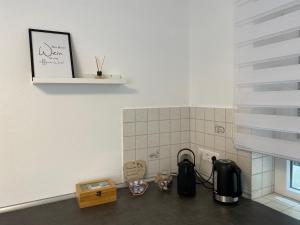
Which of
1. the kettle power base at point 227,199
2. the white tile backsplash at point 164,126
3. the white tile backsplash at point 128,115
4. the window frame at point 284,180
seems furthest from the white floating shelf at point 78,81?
the window frame at point 284,180

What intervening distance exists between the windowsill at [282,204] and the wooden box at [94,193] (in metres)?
0.86

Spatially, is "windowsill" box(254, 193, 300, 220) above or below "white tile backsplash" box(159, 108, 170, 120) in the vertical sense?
below

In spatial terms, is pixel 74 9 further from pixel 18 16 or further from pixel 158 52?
pixel 158 52

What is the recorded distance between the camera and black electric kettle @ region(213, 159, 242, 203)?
1.41 m

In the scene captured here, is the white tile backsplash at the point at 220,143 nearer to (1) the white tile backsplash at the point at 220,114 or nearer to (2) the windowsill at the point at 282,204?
(1) the white tile backsplash at the point at 220,114

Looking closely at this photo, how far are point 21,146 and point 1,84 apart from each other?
1.15ft

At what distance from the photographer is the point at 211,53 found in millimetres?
1727

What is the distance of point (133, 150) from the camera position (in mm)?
1734

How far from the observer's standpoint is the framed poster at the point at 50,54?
1390mm

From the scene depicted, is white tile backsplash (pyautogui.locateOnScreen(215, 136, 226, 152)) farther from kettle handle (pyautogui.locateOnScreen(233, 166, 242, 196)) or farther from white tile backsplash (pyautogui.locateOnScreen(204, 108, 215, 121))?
kettle handle (pyautogui.locateOnScreen(233, 166, 242, 196))

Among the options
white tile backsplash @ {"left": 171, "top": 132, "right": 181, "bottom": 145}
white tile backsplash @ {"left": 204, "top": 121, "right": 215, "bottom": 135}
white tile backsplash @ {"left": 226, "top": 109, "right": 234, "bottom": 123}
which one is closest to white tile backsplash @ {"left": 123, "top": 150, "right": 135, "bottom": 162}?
white tile backsplash @ {"left": 171, "top": 132, "right": 181, "bottom": 145}

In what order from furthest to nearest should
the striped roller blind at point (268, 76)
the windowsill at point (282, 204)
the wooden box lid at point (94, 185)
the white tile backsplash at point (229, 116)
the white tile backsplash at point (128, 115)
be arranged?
1. the white tile backsplash at point (128, 115)
2. the white tile backsplash at point (229, 116)
3. the wooden box lid at point (94, 185)
4. the windowsill at point (282, 204)
5. the striped roller blind at point (268, 76)

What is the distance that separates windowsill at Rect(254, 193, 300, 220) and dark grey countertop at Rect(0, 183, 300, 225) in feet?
0.18

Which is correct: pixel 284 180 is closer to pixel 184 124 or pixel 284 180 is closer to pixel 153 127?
pixel 184 124
